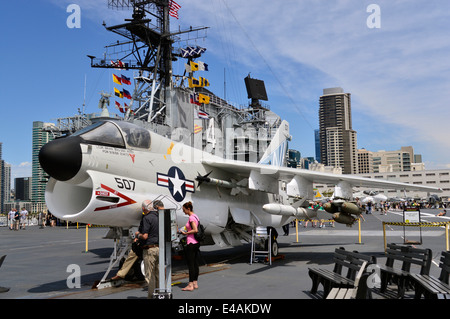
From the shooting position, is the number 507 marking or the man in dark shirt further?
the number 507 marking

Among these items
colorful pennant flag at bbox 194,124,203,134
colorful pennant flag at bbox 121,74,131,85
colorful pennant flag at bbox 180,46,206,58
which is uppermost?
Answer: colorful pennant flag at bbox 180,46,206,58

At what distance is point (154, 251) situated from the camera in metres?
6.93

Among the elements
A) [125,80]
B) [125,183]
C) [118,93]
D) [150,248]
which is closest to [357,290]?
[150,248]

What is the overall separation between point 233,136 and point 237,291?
53.5m

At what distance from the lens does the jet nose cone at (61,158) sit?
6.96m

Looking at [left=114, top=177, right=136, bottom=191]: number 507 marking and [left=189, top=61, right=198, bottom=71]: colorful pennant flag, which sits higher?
[left=189, top=61, right=198, bottom=71]: colorful pennant flag

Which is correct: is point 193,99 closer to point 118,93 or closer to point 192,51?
point 192,51

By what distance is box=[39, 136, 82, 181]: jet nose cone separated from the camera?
6.96m

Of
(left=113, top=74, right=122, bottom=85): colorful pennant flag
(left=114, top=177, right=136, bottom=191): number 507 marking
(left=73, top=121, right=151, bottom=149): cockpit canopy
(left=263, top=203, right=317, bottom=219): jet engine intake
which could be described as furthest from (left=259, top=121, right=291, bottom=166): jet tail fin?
(left=113, top=74, right=122, bottom=85): colorful pennant flag

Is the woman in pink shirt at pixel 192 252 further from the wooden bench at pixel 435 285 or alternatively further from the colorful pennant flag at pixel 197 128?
the colorful pennant flag at pixel 197 128

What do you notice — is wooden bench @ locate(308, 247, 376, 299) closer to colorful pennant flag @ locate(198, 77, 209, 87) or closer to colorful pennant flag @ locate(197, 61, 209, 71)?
colorful pennant flag @ locate(197, 61, 209, 71)

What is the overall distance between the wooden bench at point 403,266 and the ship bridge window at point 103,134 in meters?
6.17

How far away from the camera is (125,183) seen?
8109 millimetres

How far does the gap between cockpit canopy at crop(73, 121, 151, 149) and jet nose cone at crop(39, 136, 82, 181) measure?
1.49 ft
